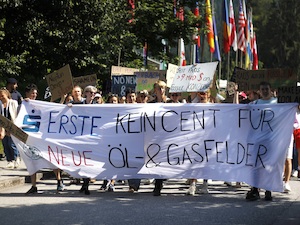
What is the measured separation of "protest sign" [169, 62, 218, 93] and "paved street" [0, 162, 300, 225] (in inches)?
Answer: 77.7

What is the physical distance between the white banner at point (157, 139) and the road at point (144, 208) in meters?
0.41

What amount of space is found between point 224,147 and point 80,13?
36.6 feet

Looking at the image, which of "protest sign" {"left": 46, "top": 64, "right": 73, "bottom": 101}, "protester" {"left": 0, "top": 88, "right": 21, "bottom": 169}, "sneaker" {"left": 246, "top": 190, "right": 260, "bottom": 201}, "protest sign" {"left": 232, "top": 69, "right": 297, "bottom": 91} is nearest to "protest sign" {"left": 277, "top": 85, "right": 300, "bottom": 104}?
"protest sign" {"left": 232, "top": 69, "right": 297, "bottom": 91}

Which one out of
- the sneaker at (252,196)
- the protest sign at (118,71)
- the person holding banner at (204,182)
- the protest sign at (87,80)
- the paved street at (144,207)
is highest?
the protest sign at (118,71)

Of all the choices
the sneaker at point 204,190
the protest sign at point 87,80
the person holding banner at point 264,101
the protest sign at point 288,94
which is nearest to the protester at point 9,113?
the protest sign at point 87,80

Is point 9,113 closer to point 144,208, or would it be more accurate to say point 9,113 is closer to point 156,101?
point 156,101

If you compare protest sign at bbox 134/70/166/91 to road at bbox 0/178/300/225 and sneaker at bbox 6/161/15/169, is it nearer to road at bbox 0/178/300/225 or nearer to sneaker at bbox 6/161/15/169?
sneaker at bbox 6/161/15/169

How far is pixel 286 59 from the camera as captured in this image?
8925 centimetres

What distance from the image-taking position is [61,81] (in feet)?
39.3

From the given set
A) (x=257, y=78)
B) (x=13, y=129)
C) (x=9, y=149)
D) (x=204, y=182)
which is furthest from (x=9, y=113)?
(x=257, y=78)

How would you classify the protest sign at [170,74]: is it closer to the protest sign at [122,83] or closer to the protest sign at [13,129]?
the protest sign at [122,83]

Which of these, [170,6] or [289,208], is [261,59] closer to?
[170,6]

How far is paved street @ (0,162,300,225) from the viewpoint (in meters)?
8.52

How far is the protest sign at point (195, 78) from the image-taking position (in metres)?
13.0
